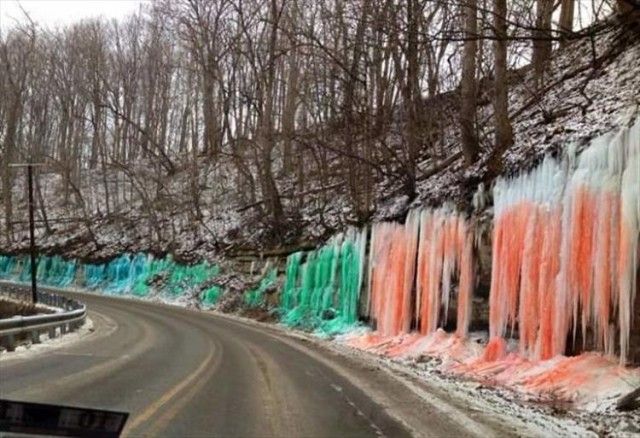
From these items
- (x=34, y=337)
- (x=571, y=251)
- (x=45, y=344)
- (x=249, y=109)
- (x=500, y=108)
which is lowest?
(x=45, y=344)

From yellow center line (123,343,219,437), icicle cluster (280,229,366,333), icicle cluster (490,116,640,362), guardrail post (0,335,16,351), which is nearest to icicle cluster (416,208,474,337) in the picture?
icicle cluster (490,116,640,362)

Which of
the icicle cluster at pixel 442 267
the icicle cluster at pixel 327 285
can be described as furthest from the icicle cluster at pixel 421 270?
the icicle cluster at pixel 327 285

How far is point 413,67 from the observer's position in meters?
20.7

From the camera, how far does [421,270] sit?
17359mm

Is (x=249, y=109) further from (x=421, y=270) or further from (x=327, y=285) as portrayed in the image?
(x=421, y=270)

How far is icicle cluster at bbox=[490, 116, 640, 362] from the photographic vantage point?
9.73 meters

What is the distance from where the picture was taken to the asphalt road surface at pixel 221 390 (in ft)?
22.1

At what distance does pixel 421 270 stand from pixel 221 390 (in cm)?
930

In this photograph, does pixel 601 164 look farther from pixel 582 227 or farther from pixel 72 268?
pixel 72 268

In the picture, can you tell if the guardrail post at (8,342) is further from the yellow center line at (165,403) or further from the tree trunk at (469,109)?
the tree trunk at (469,109)

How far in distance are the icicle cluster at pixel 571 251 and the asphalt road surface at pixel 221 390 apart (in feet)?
9.27

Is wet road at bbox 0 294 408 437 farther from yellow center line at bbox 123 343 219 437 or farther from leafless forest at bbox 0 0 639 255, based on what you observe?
leafless forest at bbox 0 0 639 255

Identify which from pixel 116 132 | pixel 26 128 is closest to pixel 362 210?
pixel 116 132

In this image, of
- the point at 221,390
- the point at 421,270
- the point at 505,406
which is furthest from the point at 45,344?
the point at 505,406
